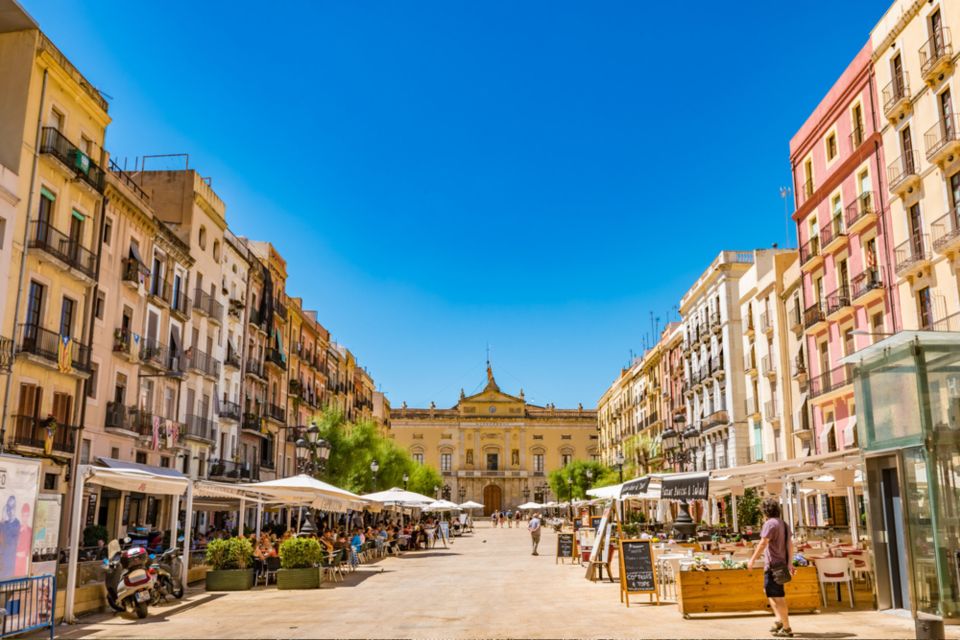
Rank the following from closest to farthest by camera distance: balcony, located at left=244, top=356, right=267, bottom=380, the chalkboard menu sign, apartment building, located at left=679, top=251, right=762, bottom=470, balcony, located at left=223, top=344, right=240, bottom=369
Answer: the chalkboard menu sign → balcony, located at left=223, top=344, right=240, bottom=369 → balcony, located at left=244, top=356, right=267, bottom=380 → apartment building, located at left=679, top=251, right=762, bottom=470

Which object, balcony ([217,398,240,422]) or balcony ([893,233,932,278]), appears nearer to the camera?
balcony ([893,233,932,278])

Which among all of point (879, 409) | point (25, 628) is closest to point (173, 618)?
point (25, 628)

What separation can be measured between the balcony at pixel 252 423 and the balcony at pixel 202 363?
4095mm

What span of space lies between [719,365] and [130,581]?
39336mm

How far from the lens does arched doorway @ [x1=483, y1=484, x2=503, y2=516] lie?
111 metres

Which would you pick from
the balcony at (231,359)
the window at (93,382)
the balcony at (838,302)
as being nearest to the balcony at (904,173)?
the balcony at (838,302)

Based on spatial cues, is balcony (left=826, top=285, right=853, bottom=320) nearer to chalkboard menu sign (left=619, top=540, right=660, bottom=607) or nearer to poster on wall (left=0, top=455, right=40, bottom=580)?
chalkboard menu sign (left=619, top=540, right=660, bottom=607)

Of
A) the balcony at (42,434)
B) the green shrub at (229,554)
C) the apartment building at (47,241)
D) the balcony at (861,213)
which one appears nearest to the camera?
the green shrub at (229,554)

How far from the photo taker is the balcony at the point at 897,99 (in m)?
24.9

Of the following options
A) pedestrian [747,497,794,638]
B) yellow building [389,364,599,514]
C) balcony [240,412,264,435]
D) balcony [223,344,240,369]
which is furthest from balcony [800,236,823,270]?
yellow building [389,364,599,514]

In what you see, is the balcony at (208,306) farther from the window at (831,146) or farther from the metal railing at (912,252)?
the metal railing at (912,252)

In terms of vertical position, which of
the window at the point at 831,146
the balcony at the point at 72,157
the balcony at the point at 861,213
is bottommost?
the balcony at the point at 861,213

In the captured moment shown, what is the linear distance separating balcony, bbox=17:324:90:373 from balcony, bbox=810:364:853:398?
25168 mm

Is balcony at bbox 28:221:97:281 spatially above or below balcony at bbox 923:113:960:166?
below
